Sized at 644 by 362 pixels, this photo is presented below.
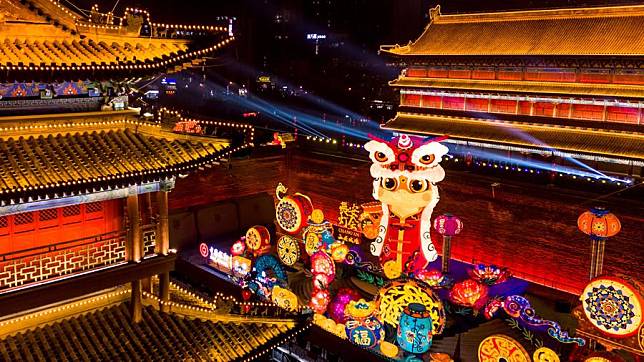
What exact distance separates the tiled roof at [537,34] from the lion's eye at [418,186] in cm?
979

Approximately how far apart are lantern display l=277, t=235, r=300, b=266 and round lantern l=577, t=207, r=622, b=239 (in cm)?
799

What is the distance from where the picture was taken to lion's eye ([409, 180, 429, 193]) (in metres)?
14.2

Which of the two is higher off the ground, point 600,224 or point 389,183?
point 389,183

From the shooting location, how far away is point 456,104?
24.2 metres

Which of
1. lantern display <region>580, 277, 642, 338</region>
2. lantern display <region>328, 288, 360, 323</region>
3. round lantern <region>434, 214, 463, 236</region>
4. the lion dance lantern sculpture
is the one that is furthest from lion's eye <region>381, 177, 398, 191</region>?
lantern display <region>580, 277, 642, 338</region>

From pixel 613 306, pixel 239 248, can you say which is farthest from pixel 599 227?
pixel 239 248

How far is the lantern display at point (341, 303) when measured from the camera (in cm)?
1320

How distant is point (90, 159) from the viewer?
757 centimetres

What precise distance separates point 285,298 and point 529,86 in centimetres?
1320

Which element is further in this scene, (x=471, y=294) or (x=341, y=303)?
(x=471, y=294)

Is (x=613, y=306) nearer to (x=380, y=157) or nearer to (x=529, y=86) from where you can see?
(x=380, y=157)

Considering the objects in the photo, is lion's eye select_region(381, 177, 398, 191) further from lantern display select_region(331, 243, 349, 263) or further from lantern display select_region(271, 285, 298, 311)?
lantern display select_region(271, 285, 298, 311)

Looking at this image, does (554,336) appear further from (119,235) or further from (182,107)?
(182,107)

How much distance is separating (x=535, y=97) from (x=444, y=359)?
13362mm
